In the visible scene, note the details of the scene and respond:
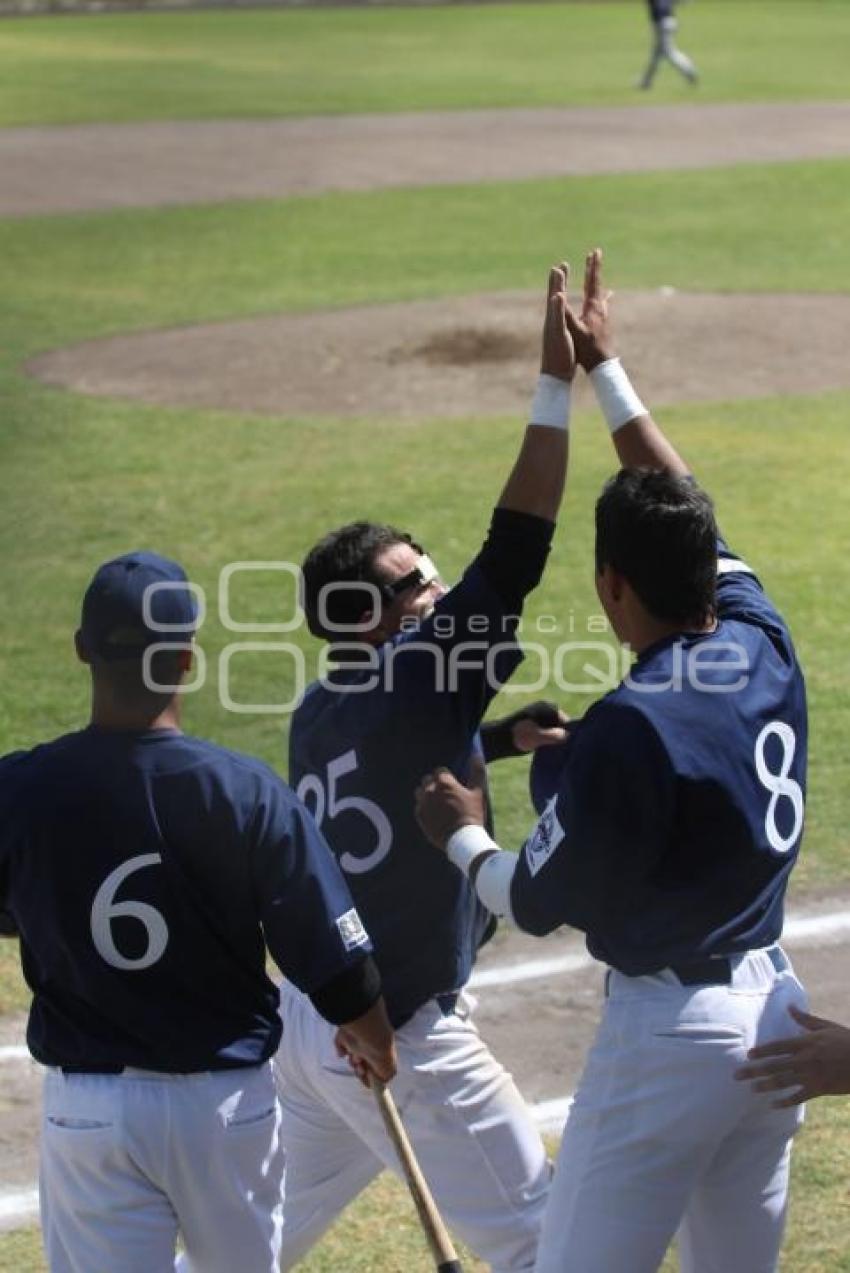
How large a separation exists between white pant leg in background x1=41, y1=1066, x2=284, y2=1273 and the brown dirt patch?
1015 centimetres

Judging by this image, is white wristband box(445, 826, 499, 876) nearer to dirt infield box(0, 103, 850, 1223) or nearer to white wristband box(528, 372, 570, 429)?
white wristband box(528, 372, 570, 429)

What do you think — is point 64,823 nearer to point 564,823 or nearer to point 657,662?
point 564,823

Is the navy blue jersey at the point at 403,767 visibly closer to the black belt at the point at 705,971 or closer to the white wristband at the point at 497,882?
the white wristband at the point at 497,882

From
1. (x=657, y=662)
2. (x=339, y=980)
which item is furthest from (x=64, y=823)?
(x=657, y=662)

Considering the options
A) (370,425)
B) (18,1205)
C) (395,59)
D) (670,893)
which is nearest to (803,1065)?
(670,893)

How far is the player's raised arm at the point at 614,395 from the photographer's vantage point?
14.8ft

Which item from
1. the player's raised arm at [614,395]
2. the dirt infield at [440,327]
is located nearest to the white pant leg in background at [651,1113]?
the player's raised arm at [614,395]

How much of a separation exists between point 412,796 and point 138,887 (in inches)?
30.9

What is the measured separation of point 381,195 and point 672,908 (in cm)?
1983

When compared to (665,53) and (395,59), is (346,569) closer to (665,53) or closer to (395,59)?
(665,53)

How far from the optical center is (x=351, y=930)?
12.5ft

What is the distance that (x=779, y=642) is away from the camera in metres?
4.08

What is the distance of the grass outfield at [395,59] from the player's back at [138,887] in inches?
1039

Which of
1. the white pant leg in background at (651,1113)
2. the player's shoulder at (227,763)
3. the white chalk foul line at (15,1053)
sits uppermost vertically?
the player's shoulder at (227,763)
